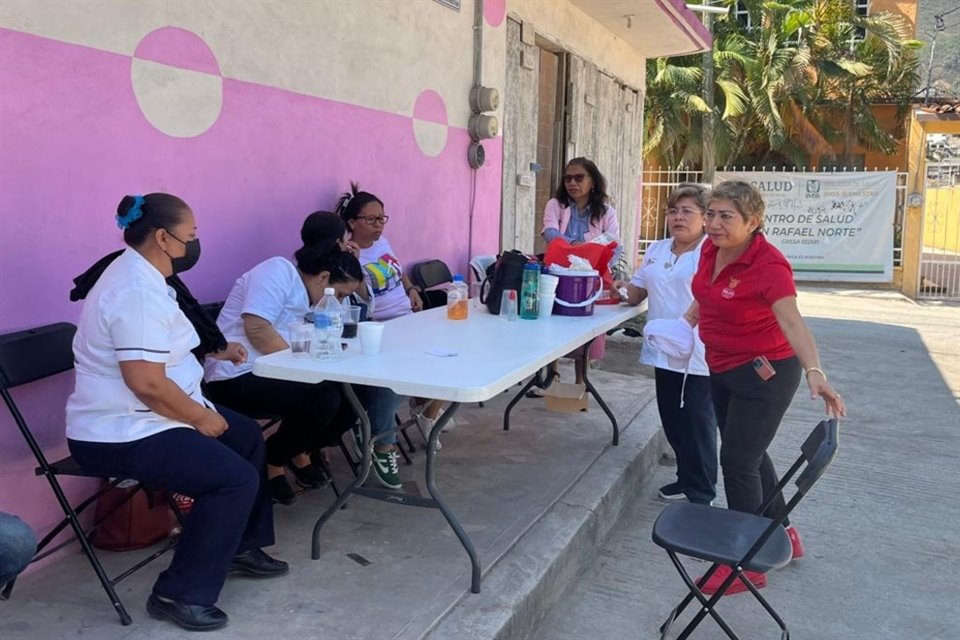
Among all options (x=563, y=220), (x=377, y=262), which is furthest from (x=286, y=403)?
(x=563, y=220)

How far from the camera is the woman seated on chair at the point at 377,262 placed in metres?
4.56

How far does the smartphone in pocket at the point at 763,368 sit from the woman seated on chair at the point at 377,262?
6.15ft

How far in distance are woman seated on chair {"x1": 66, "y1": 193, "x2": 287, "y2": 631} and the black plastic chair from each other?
8.88 feet

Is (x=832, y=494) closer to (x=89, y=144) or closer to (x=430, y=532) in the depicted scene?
(x=430, y=532)

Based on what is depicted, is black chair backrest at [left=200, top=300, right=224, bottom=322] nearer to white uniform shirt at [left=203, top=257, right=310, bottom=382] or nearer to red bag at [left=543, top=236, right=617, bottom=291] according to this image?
white uniform shirt at [left=203, top=257, right=310, bottom=382]

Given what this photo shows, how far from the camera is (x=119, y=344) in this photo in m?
2.55

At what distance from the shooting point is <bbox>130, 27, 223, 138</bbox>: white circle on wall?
3336 millimetres

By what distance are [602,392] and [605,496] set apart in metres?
2.01

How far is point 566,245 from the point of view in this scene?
15.1ft

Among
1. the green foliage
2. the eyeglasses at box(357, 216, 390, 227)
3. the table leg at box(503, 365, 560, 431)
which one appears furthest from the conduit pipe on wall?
the green foliage

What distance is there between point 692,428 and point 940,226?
41.3ft

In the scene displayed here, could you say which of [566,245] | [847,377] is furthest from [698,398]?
[847,377]

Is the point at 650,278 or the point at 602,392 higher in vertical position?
the point at 650,278

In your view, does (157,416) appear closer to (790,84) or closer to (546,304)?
(546,304)
